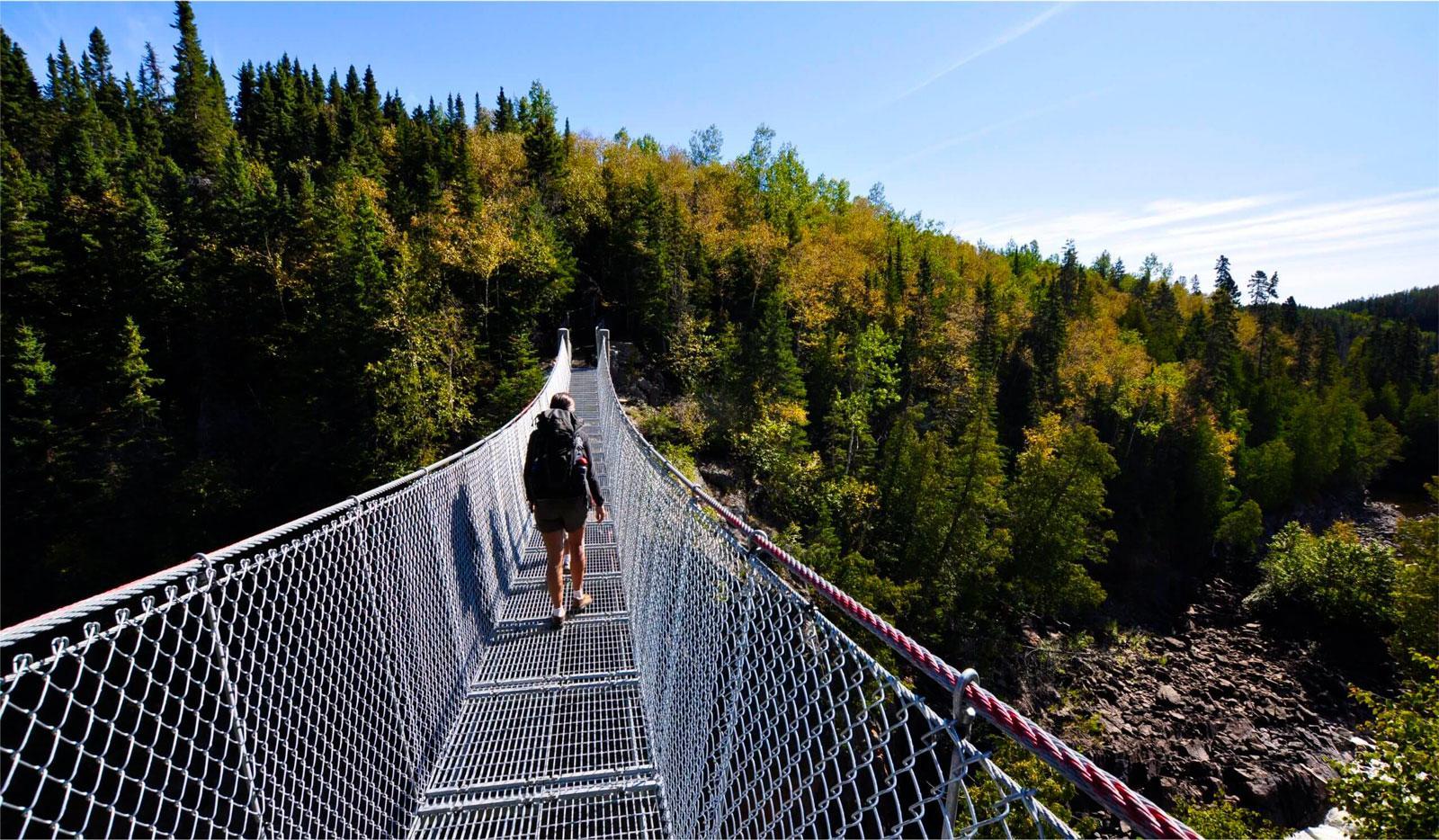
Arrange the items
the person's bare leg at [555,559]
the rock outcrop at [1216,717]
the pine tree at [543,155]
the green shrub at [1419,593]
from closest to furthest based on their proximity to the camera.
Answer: the person's bare leg at [555,559], the rock outcrop at [1216,717], the green shrub at [1419,593], the pine tree at [543,155]

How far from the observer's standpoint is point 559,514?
357 cm

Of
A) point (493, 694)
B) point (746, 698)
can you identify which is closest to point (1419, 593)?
point (746, 698)

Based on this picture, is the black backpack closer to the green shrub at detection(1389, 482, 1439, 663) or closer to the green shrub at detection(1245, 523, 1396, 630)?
the green shrub at detection(1389, 482, 1439, 663)

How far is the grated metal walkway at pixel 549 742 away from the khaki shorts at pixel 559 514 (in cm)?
67

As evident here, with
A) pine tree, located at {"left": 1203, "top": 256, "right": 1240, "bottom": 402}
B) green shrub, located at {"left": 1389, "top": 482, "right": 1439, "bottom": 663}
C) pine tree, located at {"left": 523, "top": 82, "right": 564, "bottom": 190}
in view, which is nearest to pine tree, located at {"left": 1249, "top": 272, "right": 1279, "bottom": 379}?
pine tree, located at {"left": 1203, "top": 256, "right": 1240, "bottom": 402}

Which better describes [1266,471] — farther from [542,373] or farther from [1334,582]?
[542,373]

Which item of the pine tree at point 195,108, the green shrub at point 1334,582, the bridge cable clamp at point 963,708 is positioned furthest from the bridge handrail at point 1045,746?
the pine tree at point 195,108

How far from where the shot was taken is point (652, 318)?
1025 inches

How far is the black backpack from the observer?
3.56m

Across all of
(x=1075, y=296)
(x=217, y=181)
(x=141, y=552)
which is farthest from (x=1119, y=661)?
(x=217, y=181)

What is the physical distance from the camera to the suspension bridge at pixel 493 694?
43.0 inches

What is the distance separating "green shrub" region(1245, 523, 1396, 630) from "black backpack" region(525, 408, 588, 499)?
35217 millimetres

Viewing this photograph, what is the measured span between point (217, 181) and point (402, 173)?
821 centimetres

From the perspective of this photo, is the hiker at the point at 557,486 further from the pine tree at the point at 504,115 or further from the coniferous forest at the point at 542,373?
the pine tree at the point at 504,115
